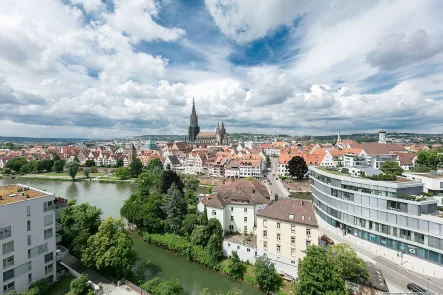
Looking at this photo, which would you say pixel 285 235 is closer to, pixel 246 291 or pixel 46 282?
pixel 246 291

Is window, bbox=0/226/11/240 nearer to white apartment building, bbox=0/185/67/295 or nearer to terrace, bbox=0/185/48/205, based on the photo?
white apartment building, bbox=0/185/67/295

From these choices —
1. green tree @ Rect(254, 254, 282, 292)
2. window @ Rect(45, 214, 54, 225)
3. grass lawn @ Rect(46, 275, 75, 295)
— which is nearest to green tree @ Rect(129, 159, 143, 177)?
grass lawn @ Rect(46, 275, 75, 295)

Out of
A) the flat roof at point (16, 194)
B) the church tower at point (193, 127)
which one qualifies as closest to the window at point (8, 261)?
the flat roof at point (16, 194)

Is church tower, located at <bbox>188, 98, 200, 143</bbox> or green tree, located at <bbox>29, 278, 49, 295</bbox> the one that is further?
church tower, located at <bbox>188, 98, 200, 143</bbox>

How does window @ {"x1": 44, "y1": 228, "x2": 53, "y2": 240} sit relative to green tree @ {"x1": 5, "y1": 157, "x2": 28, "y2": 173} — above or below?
below

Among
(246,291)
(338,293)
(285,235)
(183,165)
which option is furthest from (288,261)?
(183,165)

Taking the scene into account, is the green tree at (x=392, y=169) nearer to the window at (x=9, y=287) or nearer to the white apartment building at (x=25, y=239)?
the white apartment building at (x=25, y=239)

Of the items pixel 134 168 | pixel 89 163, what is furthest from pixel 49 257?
pixel 89 163
